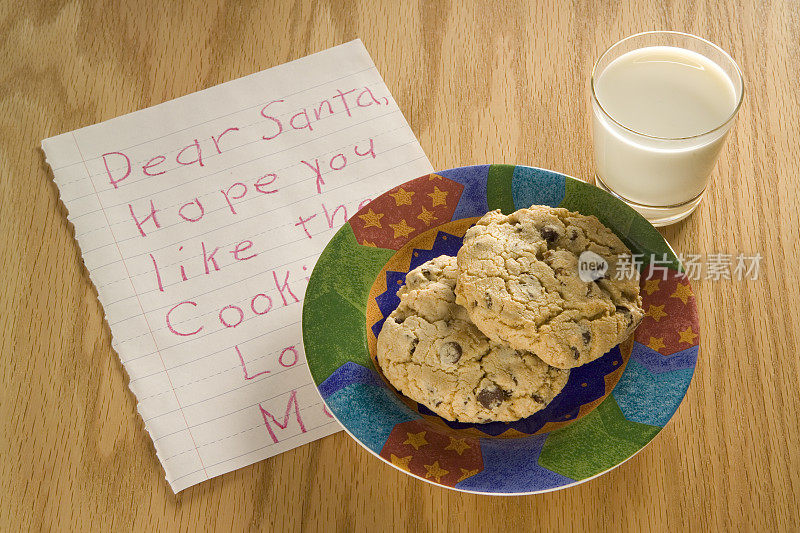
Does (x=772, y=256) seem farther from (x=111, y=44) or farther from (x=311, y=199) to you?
(x=111, y=44)

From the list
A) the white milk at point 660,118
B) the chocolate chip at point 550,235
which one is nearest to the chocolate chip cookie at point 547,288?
the chocolate chip at point 550,235

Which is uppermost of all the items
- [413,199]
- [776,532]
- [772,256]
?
[413,199]

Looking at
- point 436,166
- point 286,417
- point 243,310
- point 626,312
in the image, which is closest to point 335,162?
point 436,166

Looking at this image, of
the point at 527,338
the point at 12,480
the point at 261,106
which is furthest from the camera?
the point at 261,106

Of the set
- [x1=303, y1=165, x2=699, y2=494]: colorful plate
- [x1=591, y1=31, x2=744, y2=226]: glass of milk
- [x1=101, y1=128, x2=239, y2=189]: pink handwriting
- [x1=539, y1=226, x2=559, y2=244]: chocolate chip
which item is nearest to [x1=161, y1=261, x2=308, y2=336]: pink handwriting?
[x1=303, y1=165, x2=699, y2=494]: colorful plate

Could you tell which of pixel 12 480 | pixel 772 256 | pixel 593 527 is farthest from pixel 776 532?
pixel 12 480

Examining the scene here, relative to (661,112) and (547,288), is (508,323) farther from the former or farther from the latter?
(661,112)

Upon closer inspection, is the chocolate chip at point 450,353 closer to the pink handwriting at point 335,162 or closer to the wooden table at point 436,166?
the wooden table at point 436,166

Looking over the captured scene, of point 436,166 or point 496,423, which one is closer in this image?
point 496,423
